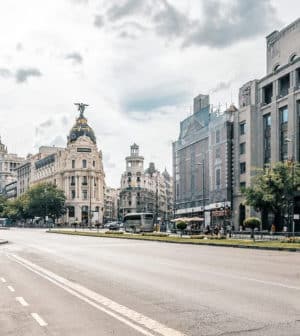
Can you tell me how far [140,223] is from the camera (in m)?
81.9

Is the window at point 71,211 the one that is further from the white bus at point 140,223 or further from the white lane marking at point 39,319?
the white lane marking at point 39,319

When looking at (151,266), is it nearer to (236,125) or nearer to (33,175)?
(236,125)

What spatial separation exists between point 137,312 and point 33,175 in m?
185

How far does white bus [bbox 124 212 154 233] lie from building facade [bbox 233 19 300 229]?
1259 cm

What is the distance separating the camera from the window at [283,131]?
70562mm

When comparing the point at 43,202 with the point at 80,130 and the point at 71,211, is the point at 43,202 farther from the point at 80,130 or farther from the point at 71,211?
the point at 80,130

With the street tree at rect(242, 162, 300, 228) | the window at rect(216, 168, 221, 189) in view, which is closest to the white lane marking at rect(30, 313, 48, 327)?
the street tree at rect(242, 162, 300, 228)

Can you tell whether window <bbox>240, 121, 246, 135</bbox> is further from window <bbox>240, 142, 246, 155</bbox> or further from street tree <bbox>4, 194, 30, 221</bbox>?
street tree <bbox>4, 194, 30, 221</bbox>

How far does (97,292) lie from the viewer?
1352 cm

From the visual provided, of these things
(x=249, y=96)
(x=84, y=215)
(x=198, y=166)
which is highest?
(x=249, y=96)

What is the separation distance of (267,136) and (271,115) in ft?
10.8

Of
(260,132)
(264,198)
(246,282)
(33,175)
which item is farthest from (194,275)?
(33,175)

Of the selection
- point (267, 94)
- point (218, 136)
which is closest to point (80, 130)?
point (218, 136)

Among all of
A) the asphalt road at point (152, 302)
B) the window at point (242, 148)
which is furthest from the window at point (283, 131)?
the asphalt road at point (152, 302)
